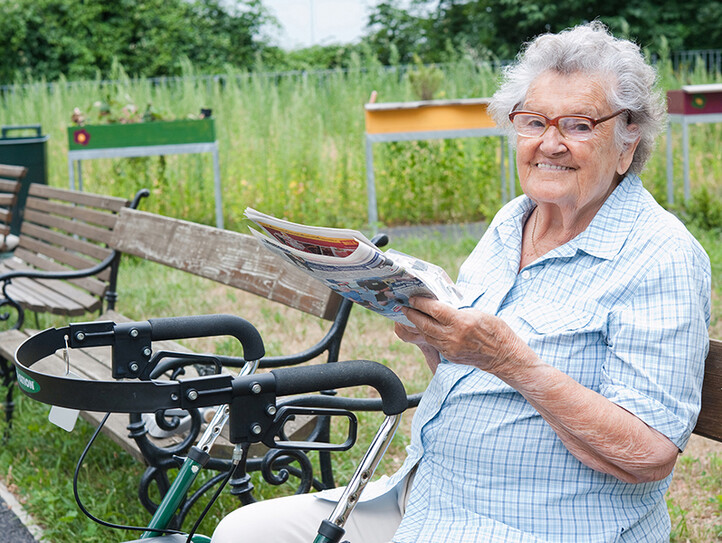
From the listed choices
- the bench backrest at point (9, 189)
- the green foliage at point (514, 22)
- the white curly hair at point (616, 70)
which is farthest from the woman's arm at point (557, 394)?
the green foliage at point (514, 22)

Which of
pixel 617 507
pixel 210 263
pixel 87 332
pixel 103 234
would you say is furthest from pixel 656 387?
pixel 103 234

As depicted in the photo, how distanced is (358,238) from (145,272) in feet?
18.6

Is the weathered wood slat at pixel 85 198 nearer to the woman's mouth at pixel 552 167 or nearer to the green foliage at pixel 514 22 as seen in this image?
the woman's mouth at pixel 552 167

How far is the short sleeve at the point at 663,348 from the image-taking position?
5.40 feet

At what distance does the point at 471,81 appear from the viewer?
10.6 m

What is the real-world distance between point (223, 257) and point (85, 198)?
1.76m

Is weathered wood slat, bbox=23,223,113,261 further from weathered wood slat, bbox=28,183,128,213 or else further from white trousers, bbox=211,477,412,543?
white trousers, bbox=211,477,412,543

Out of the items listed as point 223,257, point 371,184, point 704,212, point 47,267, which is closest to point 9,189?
point 47,267

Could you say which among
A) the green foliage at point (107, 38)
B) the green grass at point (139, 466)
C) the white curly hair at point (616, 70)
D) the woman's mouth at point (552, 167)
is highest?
the green foliage at point (107, 38)

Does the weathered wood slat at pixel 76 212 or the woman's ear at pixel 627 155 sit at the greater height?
the woman's ear at pixel 627 155

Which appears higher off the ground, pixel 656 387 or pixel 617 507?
pixel 656 387

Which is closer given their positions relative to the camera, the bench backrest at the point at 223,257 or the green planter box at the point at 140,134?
the bench backrest at the point at 223,257

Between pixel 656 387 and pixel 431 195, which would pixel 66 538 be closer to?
pixel 656 387

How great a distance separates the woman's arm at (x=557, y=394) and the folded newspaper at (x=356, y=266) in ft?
0.17
